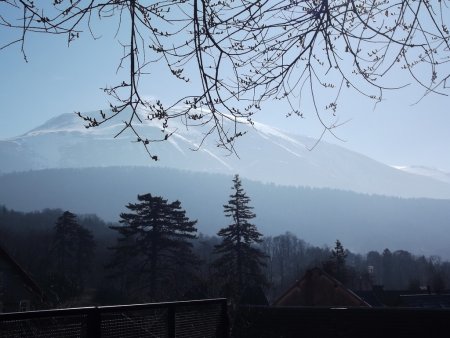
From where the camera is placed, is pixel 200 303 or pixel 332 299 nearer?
pixel 200 303

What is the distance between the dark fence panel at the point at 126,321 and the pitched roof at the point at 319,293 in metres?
27.9

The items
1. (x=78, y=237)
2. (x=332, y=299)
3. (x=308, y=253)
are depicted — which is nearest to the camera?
(x=332, y=299)

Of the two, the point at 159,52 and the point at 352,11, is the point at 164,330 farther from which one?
the point at 352,11

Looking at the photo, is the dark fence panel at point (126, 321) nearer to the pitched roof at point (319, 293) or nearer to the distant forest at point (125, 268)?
the distant forest at point (125, 268)

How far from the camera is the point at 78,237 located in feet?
205

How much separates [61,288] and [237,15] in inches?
1463

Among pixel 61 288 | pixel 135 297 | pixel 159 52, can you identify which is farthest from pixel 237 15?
pixel 61 288

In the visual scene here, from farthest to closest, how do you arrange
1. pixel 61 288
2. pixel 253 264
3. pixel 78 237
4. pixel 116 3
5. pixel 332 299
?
1. pixel 78 237
2. pixel 253 264
3. pixel 61 288
4. pixel 332 299
5. pixel 116 3

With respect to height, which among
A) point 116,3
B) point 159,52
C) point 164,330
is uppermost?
point 116,3

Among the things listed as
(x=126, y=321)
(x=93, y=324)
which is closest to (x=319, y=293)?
(x=126, y=321)

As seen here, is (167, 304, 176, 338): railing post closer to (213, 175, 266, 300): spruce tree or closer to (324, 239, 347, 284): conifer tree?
(213, 175, 266, 300): spruce tree

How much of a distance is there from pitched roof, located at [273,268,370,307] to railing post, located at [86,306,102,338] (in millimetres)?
30225

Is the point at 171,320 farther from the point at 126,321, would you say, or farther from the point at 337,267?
the point at 337,267

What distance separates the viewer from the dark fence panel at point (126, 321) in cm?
395
